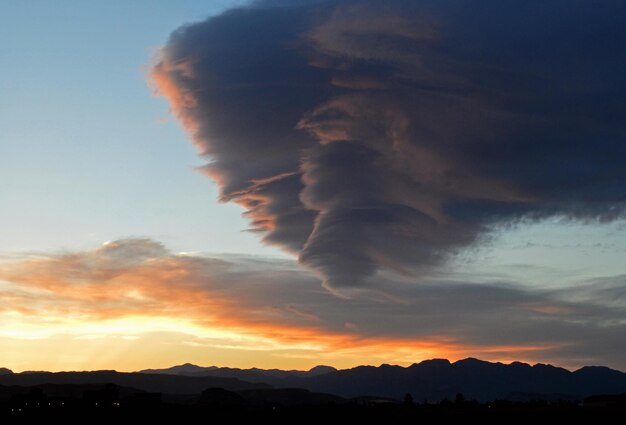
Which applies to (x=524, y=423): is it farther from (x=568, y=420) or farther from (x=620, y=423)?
(x=620, y=423)

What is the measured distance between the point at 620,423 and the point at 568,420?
21.6 m

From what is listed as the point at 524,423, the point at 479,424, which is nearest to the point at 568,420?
the point at 524,423

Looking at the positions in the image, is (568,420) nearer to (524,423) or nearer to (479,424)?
(524,423)

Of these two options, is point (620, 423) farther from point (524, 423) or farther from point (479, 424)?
point (479, 424)

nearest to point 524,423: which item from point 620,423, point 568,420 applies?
point 568,420

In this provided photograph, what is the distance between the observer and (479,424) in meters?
199

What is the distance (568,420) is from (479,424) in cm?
2365

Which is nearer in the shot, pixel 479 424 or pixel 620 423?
pixel 620 423

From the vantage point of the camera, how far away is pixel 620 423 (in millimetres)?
167750

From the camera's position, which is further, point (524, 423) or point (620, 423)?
point (524, 423)

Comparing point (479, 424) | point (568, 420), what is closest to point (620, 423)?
point (568, 420)

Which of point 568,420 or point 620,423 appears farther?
point 568,420

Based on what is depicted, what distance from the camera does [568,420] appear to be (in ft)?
617

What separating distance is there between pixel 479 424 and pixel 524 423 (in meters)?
12.9
